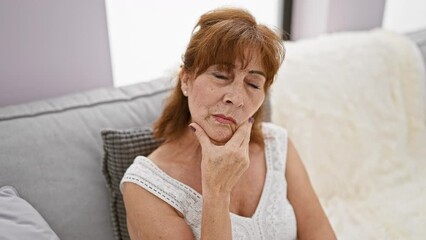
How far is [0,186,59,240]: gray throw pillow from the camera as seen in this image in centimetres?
102

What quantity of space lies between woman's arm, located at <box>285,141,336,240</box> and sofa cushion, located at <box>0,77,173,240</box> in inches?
18.4

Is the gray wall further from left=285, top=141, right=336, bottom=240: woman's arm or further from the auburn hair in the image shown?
left=285, top=141, right=336, bottom=240: woman's arm

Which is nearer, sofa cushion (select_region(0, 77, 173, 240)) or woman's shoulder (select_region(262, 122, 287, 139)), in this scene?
sofa cushion (select_region(0, 77, 173, 240))

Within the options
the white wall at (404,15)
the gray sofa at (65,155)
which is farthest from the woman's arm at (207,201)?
the white wall at (404,15)

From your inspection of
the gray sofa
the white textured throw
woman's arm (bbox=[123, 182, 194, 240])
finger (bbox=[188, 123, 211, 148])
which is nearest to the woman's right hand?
finger (bbox=[188, 123, 211, 148])

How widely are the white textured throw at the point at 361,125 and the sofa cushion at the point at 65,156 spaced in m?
0.61

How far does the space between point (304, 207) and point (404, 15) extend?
1529mm

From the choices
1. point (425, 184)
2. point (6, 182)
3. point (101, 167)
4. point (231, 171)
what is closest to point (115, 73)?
point (101, 167)

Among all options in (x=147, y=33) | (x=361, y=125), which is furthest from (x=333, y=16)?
(x=147, y=33)

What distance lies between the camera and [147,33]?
5.75 feet

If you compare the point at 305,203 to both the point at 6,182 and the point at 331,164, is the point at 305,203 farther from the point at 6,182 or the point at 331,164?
the point at 6,182

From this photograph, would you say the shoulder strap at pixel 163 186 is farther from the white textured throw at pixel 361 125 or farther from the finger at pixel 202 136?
the white textured throw at pixel 361 125

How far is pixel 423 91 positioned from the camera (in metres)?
1.93

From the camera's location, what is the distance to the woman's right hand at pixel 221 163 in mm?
1044
